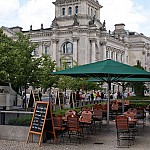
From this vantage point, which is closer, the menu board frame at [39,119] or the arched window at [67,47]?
the menu board frame at [39,119]

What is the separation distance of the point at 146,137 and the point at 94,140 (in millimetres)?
2286

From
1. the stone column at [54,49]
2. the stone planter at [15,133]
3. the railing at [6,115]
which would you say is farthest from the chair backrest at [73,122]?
the stone column at [54,49]

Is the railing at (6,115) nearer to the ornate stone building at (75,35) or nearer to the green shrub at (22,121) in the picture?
the green shrub at (22,121)

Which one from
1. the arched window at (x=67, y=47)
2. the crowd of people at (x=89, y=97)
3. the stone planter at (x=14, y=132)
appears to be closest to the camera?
the stone planter at (x=14, y=132)

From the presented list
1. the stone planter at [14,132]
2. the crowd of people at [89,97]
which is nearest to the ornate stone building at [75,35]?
the crowd of people at [89,97]

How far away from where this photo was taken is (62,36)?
7450 cm

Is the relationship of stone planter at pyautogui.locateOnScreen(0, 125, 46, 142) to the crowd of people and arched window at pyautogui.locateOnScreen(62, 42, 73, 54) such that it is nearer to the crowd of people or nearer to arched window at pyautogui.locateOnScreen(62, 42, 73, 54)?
the crowd of people

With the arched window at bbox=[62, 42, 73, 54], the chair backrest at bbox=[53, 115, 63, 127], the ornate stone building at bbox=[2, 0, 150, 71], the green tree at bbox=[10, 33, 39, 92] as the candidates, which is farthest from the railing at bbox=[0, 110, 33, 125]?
the arched window at bbox=[62, 42, 73, 54]

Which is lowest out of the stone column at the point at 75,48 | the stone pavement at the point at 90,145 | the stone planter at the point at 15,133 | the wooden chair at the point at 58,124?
the stone pavement at the point at 90,145

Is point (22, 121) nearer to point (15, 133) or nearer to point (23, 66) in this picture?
point (15, 133)

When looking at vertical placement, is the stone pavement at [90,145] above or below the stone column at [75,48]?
below

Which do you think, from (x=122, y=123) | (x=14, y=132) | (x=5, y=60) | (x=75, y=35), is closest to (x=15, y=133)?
(x=14, y=132)

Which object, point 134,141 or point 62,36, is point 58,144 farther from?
point 62,36

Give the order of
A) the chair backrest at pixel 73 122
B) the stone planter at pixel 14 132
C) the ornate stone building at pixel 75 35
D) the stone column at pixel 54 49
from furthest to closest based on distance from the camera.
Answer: the stone column at pixel 54 49, the ornate stone building at pixel 75 35, the stone planter at pixel 14 132, the chair backrest at pixel 73 122
